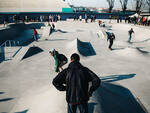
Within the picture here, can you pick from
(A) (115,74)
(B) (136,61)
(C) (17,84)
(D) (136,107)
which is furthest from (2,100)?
(B) (136,61)

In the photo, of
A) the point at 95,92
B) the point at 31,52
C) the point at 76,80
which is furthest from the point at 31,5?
the point at 76,80

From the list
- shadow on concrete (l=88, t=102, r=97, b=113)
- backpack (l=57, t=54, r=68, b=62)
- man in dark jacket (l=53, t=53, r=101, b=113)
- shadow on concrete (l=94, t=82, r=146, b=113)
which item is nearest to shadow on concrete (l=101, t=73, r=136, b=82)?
shadow on concrete (l=94, t=82, r=146, b=113)

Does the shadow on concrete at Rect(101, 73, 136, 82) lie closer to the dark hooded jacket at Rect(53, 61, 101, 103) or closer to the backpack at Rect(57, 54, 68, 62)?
the backpack at Rect(57, 54, 68, 62)

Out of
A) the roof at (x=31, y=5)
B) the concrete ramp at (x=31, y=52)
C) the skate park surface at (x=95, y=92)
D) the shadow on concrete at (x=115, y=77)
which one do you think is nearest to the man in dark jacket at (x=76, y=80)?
the skate park surface at (x=95, y=92)

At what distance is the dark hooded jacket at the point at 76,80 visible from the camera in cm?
278

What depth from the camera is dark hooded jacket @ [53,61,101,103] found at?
2783mm

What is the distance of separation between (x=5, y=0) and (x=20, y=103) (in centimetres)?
6636

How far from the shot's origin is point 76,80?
2.81 m

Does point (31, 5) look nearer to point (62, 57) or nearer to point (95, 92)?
point (62, 57)

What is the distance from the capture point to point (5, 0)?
6091 centimetres

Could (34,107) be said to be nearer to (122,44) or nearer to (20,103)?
(20,103)

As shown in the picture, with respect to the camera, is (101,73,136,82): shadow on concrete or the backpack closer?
the backpack

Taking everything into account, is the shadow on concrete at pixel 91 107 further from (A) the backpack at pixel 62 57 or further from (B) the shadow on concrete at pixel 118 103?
(A) the backpack at pixel 62 57

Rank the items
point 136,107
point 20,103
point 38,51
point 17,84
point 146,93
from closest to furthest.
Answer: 1. point 136,107
2. point 20,103
3. point 146,93
4. point 17,84
5. point 38,51
